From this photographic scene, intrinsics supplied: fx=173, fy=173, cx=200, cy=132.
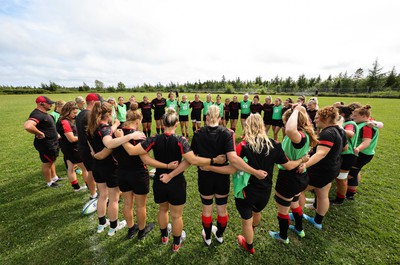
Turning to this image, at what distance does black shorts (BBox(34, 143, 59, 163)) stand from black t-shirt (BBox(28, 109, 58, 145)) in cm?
7

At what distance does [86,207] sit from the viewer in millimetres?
4012

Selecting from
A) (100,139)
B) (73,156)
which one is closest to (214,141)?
(100,139)

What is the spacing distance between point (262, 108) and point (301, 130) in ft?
22.9

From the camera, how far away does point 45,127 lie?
4.54 metres

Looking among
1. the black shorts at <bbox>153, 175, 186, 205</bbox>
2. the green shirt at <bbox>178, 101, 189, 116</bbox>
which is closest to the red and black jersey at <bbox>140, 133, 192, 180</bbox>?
the black shorts at <bbox>153, 175, 186, 205</bbox>

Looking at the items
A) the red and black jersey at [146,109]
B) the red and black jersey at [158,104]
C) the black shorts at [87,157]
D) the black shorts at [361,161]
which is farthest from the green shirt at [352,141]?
the red and black jersey at [146,109]

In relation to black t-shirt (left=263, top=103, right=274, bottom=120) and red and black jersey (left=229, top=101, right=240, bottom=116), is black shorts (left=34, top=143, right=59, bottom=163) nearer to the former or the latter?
red and black jersey (left=229, top=101, right=240, bottom=116)

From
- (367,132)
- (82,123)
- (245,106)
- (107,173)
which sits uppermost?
(82,123)

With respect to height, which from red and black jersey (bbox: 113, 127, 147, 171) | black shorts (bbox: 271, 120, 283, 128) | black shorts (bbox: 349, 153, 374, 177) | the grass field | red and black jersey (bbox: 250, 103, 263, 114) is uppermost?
red and black jersey (bbox: 250, 103, 263, 114)

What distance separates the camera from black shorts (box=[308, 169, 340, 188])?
306 centimetres

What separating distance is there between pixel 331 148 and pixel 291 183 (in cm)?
97

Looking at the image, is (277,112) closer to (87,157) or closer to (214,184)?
(214,184)

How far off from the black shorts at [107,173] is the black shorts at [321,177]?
357 cm

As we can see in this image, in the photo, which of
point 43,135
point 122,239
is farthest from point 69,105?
point 122,239
